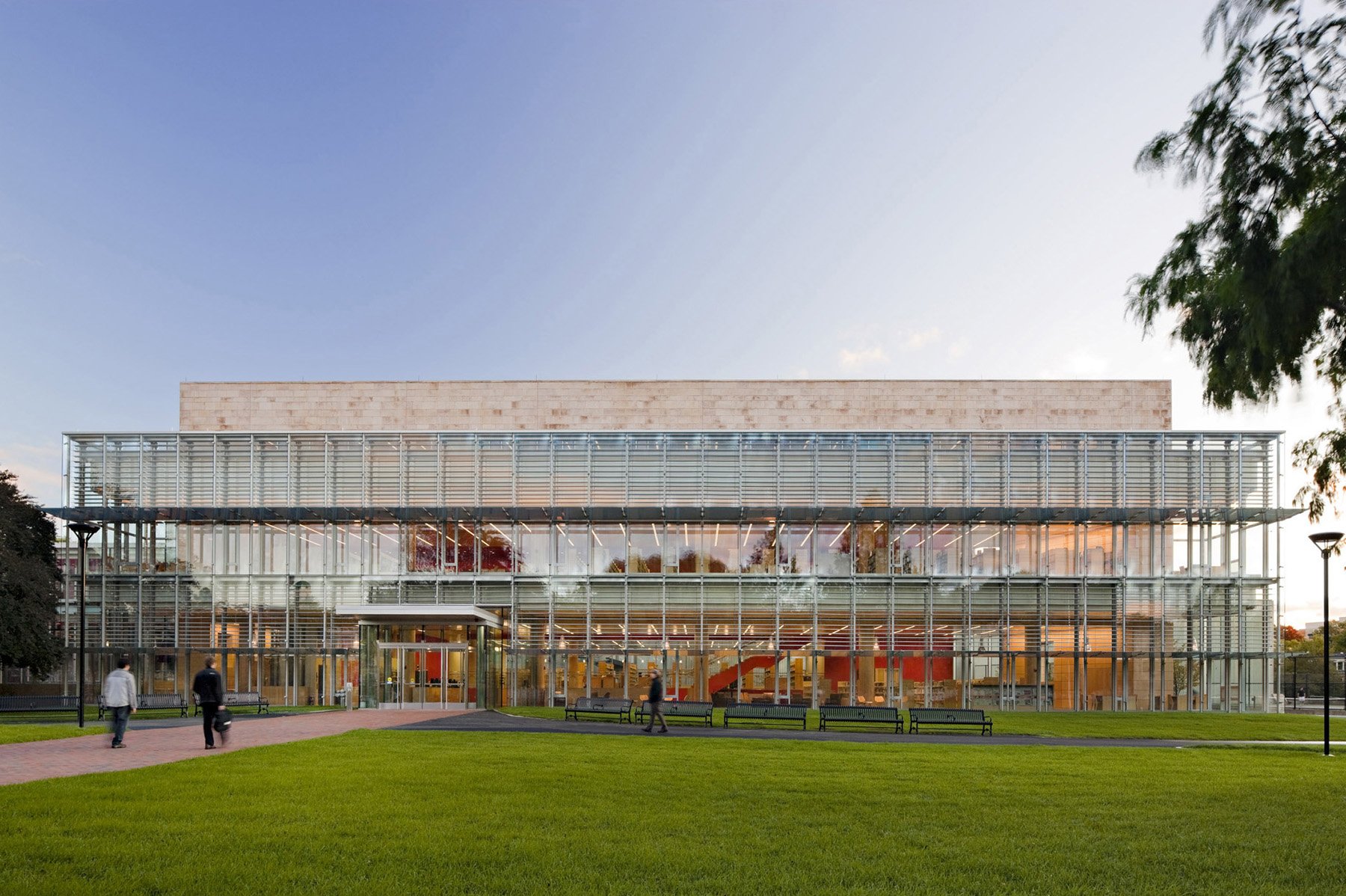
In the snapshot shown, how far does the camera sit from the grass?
8562 mm

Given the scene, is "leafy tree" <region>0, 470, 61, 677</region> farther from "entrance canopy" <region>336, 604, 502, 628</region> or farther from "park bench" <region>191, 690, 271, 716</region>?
"entrance canopy" <region>336, 604, 502, 628</region>

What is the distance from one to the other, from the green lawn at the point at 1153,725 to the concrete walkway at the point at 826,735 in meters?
1.07

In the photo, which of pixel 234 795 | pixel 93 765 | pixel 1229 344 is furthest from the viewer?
pixel 93 765

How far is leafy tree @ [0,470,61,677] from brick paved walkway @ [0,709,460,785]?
9695 mm

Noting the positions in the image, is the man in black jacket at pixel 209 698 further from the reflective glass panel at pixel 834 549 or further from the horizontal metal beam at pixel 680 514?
the reflective glass panel at pixel 834 549

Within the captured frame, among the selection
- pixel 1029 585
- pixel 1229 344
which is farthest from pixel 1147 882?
pixel 1029 585

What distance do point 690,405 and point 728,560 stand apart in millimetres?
8731

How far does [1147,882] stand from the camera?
342 inches

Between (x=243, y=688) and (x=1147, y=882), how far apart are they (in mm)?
36645

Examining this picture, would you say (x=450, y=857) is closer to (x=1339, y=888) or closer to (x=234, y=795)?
(x=234, y=795)

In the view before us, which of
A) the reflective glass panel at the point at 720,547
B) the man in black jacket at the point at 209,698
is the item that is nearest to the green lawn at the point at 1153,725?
the reflective glass panel at the point at 720,547

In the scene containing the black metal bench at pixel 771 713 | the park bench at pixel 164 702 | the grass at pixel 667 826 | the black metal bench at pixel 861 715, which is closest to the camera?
the grass at pixel 667 826

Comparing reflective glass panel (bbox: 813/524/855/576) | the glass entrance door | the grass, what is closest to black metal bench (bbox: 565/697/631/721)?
the glass entrance door

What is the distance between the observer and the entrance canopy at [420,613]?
35.8 m
